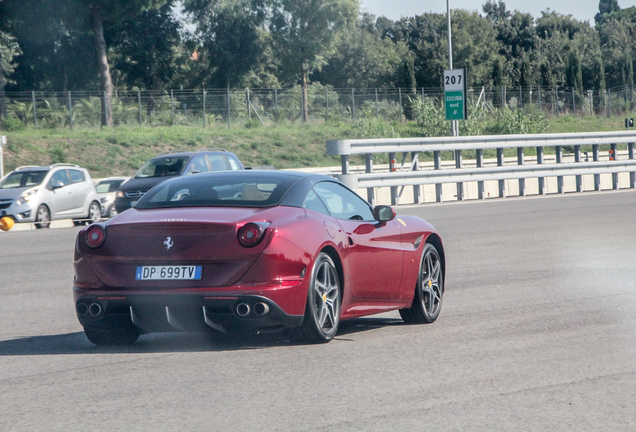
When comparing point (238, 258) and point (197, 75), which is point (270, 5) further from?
point (238, 258)

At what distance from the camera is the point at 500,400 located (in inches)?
199

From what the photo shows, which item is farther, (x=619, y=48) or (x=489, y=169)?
(x=619, y=48)

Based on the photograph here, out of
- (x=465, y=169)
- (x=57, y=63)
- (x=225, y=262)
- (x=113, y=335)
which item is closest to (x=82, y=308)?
(x=113, y=335)

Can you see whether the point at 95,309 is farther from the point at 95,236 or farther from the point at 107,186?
the point at 107,186

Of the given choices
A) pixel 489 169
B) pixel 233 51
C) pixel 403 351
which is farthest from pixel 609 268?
pixel 233 51

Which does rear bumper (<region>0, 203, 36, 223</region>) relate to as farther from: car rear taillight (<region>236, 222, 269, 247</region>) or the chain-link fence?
the chain-link fence

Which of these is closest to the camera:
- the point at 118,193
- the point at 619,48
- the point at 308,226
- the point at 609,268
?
the point at 308,226

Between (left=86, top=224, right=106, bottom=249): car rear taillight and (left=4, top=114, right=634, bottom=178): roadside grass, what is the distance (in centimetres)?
3245

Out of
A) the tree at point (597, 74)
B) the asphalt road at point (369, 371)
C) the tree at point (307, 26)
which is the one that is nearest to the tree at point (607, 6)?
the tree at point (597, 74)

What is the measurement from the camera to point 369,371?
582cm

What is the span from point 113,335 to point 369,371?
6.48 ft

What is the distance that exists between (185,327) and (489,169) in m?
17.6

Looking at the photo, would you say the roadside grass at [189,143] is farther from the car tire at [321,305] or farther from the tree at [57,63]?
the car tire at [321,305]

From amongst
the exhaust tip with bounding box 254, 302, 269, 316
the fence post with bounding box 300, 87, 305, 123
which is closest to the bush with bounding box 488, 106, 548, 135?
the fence post with bounding box 300, 87, 305, 123
